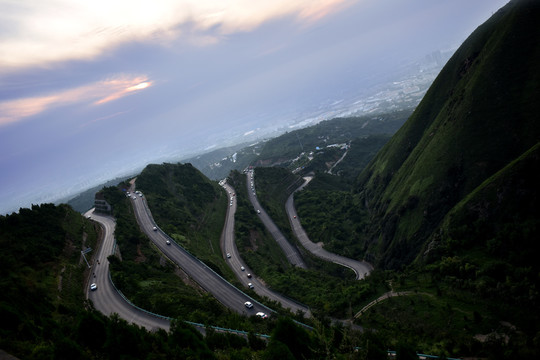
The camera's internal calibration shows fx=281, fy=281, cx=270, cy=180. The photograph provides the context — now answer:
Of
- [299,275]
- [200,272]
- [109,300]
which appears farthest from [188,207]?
[109,300]

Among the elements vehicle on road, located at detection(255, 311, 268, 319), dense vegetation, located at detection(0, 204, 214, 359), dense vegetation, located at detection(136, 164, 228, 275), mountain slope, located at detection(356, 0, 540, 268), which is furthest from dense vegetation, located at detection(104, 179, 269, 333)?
mountain slope, located at detection(356, 0, 540, 268)

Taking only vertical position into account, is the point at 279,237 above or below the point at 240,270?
below

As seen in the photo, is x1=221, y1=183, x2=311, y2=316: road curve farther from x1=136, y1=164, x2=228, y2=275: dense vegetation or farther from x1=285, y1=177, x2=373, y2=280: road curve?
x1=285, y1=177, x2=373, y2=280: road curve

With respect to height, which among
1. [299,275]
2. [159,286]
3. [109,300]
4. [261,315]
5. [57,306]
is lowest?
[299,275]

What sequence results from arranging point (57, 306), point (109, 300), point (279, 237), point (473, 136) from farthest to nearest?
point (279, 237)
point (473, 136)
point (109, 300)
point (57, 306)

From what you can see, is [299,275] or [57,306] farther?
[299,275]

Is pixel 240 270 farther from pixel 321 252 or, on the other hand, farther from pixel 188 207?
pixel 188 207

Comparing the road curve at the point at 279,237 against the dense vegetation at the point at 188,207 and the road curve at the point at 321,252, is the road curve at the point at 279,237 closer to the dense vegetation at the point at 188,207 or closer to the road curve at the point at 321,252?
the road curve at the point at 321,252

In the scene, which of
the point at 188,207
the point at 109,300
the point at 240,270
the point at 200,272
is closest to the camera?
the point at 109,300
